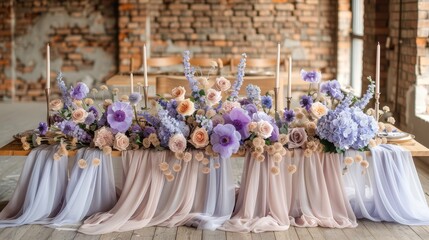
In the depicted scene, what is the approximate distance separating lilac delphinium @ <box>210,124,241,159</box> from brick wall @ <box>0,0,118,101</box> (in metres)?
5.76

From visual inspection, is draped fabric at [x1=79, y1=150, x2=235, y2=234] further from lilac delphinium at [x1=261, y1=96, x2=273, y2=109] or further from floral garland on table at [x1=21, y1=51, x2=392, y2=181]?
lilac delphinium at [x1=261, y1=96, x2=273, y2=109]

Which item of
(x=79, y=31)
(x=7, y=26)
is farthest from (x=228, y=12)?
(x=7, y=26)

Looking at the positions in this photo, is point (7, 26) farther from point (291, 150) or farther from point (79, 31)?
point (291, 150)

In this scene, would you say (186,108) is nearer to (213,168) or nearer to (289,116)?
(213,168)

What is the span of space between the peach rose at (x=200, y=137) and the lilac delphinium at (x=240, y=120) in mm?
165

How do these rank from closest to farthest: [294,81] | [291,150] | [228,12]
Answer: [291,150], [294,81], [228,12]

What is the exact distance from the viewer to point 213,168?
4.20m

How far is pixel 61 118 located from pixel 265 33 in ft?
17.2

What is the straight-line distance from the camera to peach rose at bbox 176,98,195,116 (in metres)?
4.07

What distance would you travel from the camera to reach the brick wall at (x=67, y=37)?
9.56 m

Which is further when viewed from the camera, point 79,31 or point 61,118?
point 79,31

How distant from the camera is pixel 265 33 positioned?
30.7 feet

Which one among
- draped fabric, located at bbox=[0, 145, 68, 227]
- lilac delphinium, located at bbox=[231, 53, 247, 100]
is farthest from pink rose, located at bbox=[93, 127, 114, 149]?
lilac delphinium, located at bbox=[231, 53, 247, 100]

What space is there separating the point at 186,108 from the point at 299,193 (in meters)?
0.76
